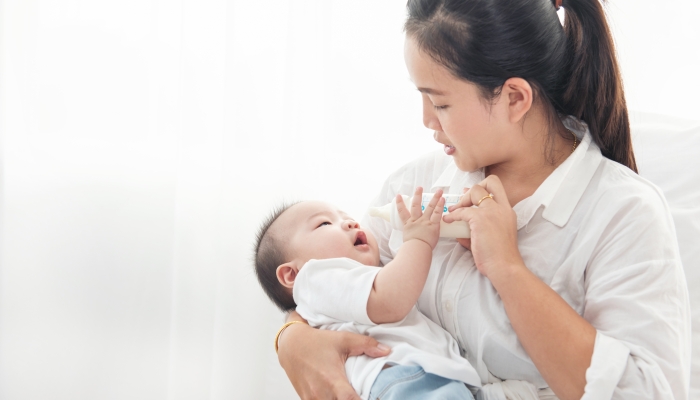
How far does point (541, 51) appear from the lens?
118 centimetres

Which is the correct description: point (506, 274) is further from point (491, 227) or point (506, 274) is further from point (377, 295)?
point (377, 295)

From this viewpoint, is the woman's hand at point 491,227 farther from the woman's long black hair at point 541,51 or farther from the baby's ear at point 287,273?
the baby's ear at point 287,273

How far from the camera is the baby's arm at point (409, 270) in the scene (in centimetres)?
118

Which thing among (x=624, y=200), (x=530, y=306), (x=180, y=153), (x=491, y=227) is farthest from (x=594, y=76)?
(x=180, y=153)

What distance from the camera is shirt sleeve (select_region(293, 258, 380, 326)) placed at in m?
1.20

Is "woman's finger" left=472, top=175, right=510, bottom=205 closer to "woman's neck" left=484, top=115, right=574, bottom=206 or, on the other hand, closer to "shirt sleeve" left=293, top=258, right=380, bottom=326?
"woman's neck" left=484, top=115, right=574, bottom=206

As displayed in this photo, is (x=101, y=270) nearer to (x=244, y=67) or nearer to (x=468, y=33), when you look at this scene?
(x=244, y=67)

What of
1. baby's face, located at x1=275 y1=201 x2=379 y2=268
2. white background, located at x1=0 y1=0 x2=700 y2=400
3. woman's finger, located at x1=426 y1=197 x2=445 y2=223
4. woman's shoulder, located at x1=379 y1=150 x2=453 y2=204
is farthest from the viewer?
white background, located at x1=0 y1=0 x2=700 y2=400

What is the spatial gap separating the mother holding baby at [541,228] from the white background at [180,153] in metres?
0.72

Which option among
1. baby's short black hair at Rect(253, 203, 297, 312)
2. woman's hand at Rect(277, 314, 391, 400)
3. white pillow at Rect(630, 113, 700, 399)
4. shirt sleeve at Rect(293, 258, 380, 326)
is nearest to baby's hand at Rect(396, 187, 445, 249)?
shirt sleeve at Rect(293, 258, 380, 326)

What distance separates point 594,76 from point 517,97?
6.9 inches

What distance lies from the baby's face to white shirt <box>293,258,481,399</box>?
0.24ft

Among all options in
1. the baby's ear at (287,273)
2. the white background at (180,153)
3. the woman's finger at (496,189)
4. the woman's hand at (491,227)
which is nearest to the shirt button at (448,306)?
the woman's hand at (491,227)

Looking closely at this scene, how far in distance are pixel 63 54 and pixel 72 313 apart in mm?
769
